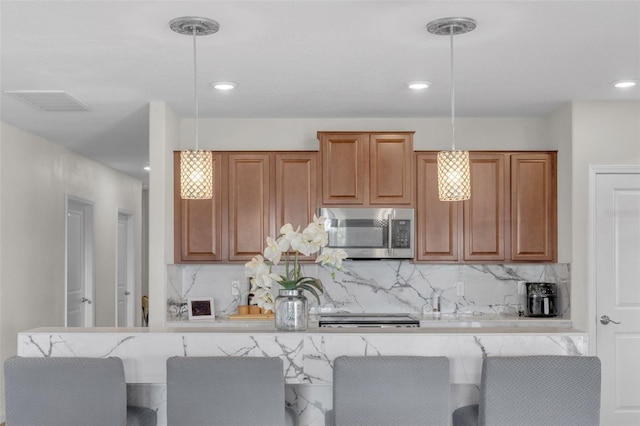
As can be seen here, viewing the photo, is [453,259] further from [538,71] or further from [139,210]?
[139,210]

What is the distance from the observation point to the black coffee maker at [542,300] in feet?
18.1

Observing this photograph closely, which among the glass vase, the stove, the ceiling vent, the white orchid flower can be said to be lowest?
the stove

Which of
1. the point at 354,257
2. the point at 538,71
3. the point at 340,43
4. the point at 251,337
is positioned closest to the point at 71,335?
the point at 251,337

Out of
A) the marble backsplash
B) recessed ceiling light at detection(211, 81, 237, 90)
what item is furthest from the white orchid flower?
the marble backsplash

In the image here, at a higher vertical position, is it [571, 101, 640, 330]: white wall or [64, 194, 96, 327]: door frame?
[571, 101, 640, 330]: white wall

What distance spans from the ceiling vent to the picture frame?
168 cm

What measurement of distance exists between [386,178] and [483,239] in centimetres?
90

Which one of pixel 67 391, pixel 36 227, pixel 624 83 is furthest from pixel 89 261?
pixel 624 83

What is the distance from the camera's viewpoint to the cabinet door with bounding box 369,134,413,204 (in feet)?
18.1

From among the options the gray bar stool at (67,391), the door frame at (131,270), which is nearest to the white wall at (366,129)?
the gray bar stool at (67,391)

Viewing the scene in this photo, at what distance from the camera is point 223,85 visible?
4633 millimetres

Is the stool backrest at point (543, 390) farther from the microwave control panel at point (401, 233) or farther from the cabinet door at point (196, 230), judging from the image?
the cabinet door at point (196, 230)

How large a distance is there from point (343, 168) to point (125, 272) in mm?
5506

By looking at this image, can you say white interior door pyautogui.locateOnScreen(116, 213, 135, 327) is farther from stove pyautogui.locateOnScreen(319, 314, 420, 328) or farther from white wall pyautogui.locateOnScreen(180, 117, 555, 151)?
stove pyautogui.locateOnScreen(319, 314, 420, 328)
